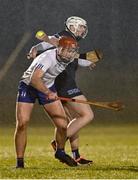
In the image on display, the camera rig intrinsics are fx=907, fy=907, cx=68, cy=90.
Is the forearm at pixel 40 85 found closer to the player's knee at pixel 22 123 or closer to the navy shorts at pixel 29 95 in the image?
the navy shorts at pixel 29 95

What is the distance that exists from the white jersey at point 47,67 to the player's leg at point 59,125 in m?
0.22

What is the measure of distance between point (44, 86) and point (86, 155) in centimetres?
261

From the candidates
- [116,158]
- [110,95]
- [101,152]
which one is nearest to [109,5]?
[110,95]

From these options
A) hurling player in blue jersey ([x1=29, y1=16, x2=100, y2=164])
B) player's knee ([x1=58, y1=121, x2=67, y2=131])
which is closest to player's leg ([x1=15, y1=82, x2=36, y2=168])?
player's knee ([x1=58, y1=121, x2=67, y2=131])

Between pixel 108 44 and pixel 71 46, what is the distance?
463 cm

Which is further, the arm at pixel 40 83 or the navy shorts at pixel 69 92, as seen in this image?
the navy shorts at pixel 69 92

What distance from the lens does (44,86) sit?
8281 mm

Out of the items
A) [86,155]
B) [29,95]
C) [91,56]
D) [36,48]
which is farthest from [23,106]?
[86,155]

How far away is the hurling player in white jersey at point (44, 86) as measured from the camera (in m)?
8.36

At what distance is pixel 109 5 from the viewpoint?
41.7ft

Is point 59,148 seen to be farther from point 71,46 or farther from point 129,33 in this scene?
point 129,33

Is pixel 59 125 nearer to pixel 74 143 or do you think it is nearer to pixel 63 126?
pixel 63 126

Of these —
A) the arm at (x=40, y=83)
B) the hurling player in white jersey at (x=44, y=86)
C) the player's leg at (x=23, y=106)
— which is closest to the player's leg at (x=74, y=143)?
the hurling player in white jersey at (x=44, y=86)

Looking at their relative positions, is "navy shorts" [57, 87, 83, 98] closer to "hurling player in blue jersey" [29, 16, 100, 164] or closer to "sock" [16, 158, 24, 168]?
"hurling player in blue jersey" [29, 16, 100, 164]
